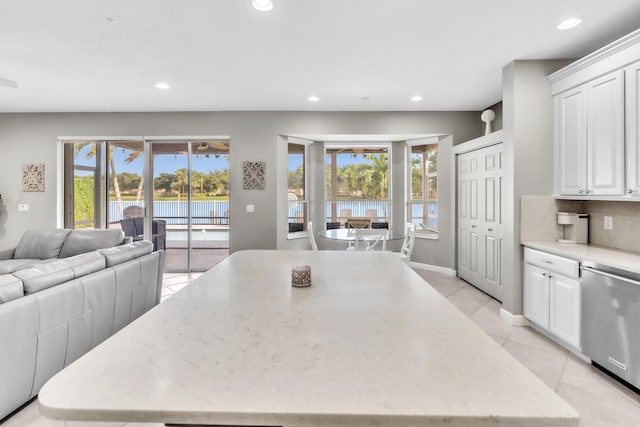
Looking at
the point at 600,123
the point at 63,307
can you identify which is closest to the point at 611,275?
the point at 600,123

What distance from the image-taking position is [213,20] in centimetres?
255

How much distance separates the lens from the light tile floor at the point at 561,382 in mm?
1865

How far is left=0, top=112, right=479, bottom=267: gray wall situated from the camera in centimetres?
514

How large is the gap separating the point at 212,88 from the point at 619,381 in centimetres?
472

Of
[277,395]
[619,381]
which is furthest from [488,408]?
[619,381]

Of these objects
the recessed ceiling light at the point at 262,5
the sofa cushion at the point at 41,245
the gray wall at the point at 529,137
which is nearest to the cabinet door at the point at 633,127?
the gray wall at the point at 529,137

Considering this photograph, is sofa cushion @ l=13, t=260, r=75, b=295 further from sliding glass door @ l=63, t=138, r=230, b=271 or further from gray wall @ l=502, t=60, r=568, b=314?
gray wall @ l=502, t=60, r=568, b=314

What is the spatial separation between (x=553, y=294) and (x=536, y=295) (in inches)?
9.0

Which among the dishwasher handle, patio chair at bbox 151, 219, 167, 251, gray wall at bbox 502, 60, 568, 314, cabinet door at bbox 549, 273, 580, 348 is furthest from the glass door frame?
the dishwasher handle

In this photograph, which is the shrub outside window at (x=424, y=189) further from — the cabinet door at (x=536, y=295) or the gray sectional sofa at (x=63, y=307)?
the gray sectional sofa at (x=63, y=307)

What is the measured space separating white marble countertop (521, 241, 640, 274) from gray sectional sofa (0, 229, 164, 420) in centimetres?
359

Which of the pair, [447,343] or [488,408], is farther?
[447,343]

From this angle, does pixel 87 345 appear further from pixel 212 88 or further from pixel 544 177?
pixel 544 177

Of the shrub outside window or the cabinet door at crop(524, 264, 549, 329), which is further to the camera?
the shrub outside window
